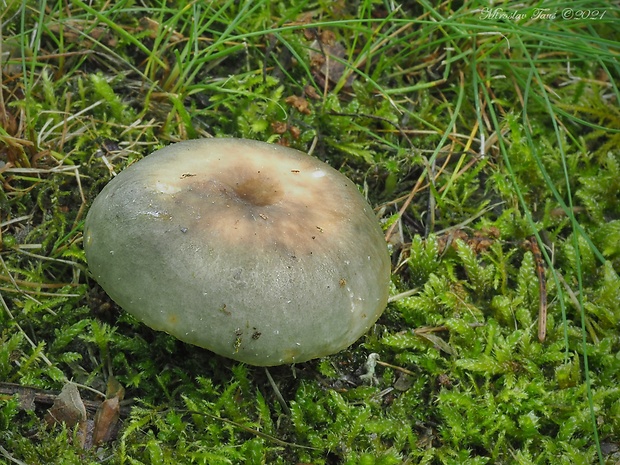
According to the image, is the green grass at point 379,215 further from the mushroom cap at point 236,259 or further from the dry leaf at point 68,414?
the mushroom cap at point 236,259

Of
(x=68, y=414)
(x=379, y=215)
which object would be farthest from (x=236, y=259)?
(x=379, y=215)

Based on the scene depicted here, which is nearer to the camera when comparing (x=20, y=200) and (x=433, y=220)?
(x=20, y=200)

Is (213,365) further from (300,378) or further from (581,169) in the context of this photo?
(581,169)

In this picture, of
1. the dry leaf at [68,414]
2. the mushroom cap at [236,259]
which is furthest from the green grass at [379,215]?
the mushroom cap at [236,259]

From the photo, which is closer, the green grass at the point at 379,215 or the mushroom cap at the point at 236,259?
the mushroom cap at the point at 236,259

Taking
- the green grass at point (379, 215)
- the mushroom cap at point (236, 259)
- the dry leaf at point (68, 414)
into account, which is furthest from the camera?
the green grass at point (379, 215)

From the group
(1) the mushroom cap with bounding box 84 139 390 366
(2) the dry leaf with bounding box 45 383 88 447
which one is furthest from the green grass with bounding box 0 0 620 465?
(1) the mushroom cap with bounding box 84 139 390 366

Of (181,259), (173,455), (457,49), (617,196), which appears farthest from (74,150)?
(617,196)
